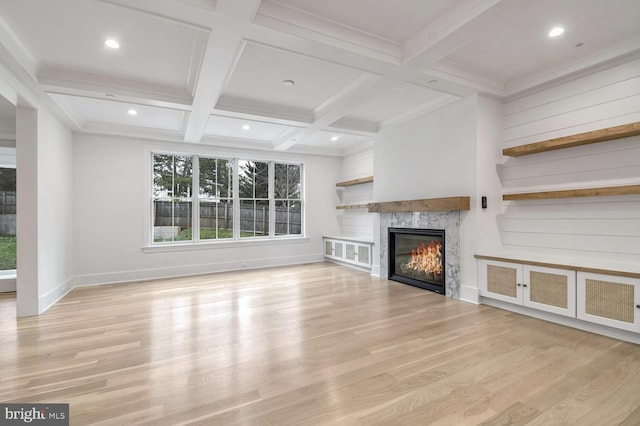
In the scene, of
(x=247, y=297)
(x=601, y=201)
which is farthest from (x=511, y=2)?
(x=247, y=297)

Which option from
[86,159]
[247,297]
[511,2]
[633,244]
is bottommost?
[247,297]

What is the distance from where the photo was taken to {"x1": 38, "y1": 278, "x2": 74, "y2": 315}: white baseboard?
3786 mm

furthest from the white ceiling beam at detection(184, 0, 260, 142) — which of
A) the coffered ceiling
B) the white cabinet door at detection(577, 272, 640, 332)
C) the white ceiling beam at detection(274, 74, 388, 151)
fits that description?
the white cabinet door at detection(577, 272, 640, 332)

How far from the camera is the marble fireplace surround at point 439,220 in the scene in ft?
13.7

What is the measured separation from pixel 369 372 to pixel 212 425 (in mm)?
1114

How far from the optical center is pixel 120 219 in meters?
5.54

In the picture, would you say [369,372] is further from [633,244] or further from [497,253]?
[633,244]

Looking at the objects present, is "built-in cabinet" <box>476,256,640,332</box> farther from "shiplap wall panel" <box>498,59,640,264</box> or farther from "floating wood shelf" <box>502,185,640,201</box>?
"floating wood shelf" <box>502,185,640,201</box>

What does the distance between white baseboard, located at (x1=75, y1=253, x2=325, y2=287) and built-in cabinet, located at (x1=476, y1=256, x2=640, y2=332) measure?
4177 mm

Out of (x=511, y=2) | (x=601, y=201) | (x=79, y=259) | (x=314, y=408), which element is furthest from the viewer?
(x=79, y=259)

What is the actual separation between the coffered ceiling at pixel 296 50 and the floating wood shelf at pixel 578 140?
28.6 inches

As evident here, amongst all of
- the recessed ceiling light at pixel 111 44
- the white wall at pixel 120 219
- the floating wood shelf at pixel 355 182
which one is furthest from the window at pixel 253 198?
the recessed ceiling light at pixel 111 44

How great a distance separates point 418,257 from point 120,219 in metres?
5.25

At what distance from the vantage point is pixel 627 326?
271 centimetres
